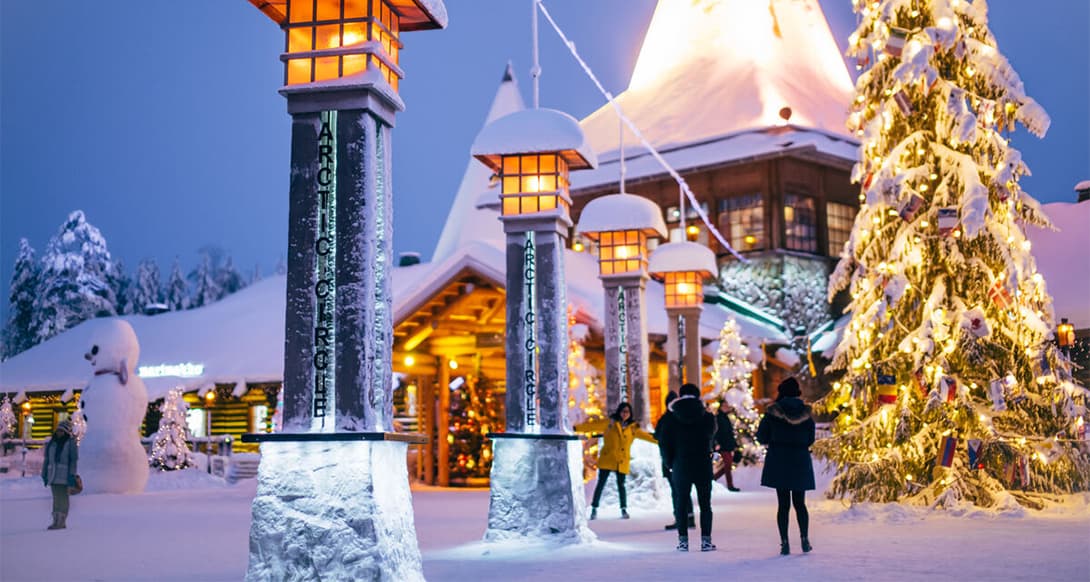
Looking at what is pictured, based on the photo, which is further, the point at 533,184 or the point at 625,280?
the point at 625,280

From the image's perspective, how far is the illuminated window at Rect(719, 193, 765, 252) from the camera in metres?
30.8

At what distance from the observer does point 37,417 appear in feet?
123

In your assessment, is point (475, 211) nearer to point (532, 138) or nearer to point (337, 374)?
point (532, 138)

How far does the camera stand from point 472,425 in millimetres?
25781

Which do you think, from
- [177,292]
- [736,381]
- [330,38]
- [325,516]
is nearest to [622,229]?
[736,381]

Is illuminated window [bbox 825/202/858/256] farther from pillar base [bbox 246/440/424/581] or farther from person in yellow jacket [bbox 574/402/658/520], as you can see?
pillar base [bbox 246/440/424/581]

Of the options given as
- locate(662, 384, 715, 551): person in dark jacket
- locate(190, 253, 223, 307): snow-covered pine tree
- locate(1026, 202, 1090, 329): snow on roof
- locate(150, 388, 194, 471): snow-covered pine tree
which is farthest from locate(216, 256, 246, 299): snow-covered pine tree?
locate(662, 384, 715, 551): person in dark jacket

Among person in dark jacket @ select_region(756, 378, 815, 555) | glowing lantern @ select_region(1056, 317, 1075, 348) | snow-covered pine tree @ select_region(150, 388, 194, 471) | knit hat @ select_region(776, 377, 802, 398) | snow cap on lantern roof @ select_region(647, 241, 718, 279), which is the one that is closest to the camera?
person in dark jacket @ select_region(756, 378, 815, 555)

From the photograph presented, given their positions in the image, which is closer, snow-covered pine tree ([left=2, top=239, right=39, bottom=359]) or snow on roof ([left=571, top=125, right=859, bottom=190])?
snow on roof ([left=571, top=125, right=859, bottom=190])

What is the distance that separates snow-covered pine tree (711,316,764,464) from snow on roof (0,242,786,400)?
1.14 m

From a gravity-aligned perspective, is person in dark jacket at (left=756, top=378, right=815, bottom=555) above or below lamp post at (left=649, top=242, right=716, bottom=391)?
below

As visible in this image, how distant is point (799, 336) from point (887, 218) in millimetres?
14684

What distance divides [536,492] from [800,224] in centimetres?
2095

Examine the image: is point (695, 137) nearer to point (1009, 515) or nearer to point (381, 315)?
point (1009, 515)
